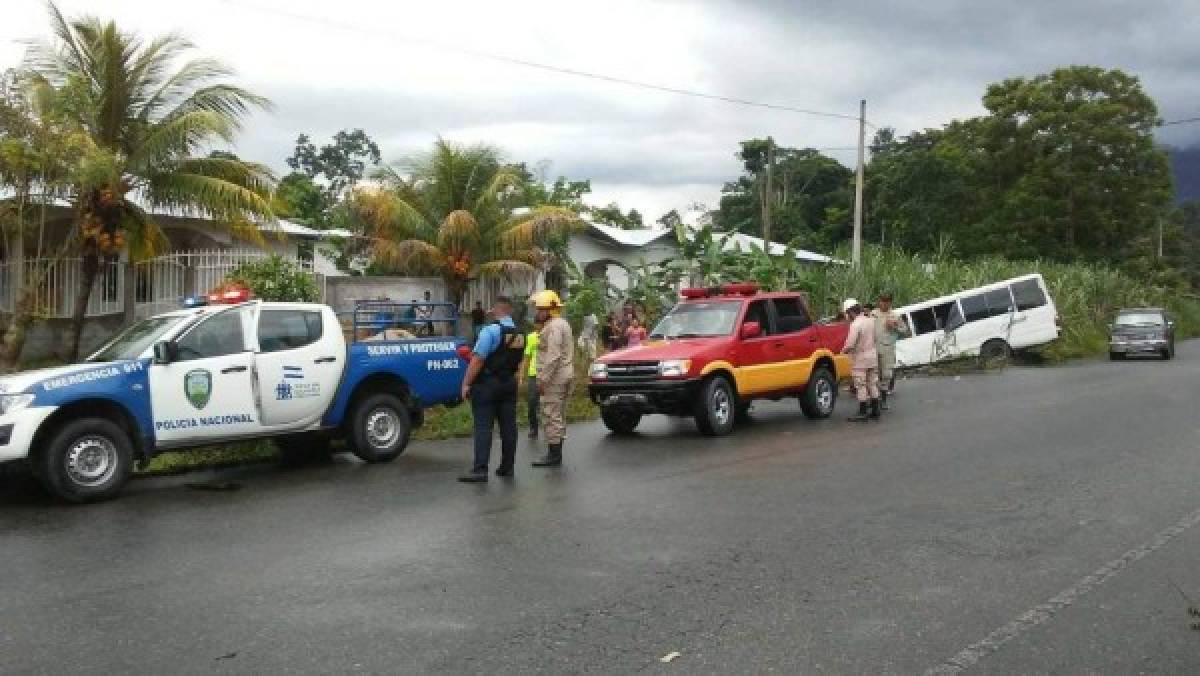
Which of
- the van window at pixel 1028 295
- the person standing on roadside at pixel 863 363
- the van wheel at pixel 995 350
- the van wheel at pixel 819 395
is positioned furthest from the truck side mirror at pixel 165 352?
the van window at pixel 1028 295

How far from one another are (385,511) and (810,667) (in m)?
4.63

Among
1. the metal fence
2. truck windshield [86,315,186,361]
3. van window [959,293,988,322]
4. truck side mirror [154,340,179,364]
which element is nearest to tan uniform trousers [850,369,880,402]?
truck windshield [86,315,186,361]

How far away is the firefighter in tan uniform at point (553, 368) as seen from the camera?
10.5m

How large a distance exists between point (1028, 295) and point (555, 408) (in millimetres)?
19721

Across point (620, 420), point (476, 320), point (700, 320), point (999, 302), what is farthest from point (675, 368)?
point (999, 302)

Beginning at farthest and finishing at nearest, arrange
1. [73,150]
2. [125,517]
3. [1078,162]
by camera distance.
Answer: [1078,162] < [73,150] < [125,517]

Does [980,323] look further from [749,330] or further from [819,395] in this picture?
[749,330]

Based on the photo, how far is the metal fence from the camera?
1714cm

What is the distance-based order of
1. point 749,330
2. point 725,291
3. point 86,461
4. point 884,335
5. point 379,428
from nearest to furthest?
point 86,461 < point 379,428 < point 749,330 < point 725,291 < point 884,335

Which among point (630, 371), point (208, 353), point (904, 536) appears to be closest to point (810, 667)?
point (904, 536)

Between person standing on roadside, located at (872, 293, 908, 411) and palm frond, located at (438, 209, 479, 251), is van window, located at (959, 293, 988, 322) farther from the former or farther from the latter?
palm frond, located at (438, 209, 479, 251)

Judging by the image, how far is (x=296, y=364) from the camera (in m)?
10.5

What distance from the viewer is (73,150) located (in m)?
13.2

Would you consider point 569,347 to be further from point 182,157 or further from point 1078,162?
point 1078,162
